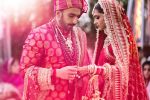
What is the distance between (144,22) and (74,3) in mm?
517

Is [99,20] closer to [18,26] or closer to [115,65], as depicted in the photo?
[115,65]

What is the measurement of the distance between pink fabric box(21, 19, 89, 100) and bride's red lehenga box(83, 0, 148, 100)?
117mm

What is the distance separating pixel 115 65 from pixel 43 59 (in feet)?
0.96

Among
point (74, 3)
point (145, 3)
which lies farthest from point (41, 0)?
point (145, 3)

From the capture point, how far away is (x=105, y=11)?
6.26 feet

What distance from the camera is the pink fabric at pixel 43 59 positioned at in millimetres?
1856

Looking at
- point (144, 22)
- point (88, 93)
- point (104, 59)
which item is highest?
point (144, 22)

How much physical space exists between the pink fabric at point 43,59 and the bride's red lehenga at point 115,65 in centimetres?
12

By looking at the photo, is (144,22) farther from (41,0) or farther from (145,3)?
(41,0)

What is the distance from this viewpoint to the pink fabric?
6.09ft

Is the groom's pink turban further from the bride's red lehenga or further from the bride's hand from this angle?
the bride's hand

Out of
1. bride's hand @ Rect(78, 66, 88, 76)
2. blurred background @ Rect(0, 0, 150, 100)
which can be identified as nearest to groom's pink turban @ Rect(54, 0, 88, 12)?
blurred background @ Rect(0, 0, 150, 100)

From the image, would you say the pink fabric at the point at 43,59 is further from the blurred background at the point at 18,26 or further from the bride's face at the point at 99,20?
the bride's face at the point at 99,20

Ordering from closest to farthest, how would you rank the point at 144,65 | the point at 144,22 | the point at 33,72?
the point at 33,72, the point at 144,65, the point at 144,22
